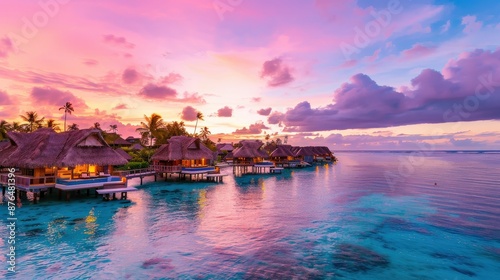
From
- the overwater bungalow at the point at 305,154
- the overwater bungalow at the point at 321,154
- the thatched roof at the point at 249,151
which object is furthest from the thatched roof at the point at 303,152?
the thatched roof at the point at 249,151

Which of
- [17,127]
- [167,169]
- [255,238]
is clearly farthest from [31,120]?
[255,238]

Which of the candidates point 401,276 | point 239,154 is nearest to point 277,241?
point 401,276

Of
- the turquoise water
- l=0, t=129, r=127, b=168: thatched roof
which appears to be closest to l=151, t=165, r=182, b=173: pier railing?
the turquoise water

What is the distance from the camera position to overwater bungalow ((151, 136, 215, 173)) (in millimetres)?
42000

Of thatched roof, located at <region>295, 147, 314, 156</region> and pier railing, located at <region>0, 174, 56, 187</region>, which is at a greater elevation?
thatched roof, located at <region>295, 147, 314, 156</region>

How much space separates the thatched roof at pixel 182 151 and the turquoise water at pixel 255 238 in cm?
1186

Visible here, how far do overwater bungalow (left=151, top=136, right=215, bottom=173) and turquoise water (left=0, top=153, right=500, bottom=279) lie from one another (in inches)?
455

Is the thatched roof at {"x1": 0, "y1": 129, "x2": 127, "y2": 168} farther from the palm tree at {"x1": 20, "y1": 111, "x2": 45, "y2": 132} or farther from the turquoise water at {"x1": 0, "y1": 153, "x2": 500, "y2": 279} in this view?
the palm tree at {"x1": 20, "y1": 111, "x2": 45, "y2": 132}

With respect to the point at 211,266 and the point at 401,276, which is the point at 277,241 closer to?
the point at 211,266

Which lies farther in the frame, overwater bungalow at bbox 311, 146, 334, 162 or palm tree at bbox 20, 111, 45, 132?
overwater bungalow at bbox 311, 146, 334, 162

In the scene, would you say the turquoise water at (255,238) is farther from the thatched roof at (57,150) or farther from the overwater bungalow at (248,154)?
the overwater bungalow at (248,154)

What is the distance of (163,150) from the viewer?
44062mm

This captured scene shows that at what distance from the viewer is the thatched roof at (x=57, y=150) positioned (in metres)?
24.9

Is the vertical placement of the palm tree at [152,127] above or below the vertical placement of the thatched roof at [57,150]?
above
